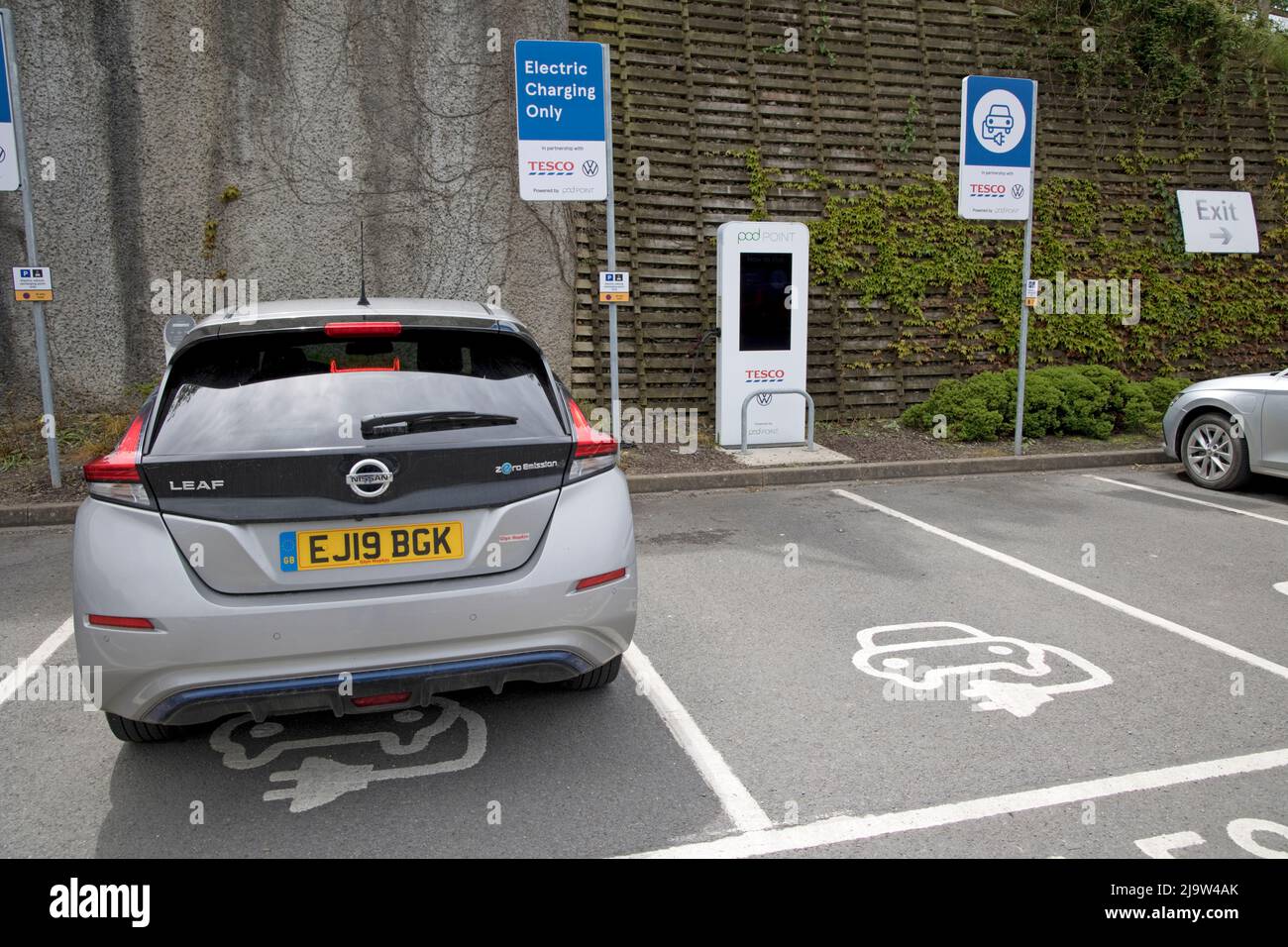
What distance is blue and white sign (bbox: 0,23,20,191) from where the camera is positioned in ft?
24.3

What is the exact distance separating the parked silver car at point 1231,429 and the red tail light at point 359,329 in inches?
309

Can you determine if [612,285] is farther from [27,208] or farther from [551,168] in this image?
[27,208]

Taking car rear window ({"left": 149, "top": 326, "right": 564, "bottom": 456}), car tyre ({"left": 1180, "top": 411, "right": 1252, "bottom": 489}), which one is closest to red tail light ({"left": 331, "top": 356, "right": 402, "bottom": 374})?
car rear window ({"left": 149, "top": 326, "right": 564, "bottom": 456})

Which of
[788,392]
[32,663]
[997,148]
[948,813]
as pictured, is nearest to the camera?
[948,813]

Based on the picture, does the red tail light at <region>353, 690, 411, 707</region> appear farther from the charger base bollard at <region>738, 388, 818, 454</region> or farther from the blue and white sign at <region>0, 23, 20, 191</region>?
the blue and white sign at <region>0, 23, 20, 191</region>

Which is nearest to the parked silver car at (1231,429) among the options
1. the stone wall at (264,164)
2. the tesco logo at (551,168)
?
the tesco logo at (551,168)

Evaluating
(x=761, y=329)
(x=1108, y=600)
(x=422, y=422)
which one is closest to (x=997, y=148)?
(x=761, y=329)

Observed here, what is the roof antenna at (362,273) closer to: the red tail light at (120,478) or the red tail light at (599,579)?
the red tail light at (120,478)

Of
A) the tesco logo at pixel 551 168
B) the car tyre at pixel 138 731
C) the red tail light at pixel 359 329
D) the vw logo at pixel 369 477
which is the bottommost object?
the car tyre at pixel 138 731

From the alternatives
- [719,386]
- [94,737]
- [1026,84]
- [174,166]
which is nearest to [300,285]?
[174,166]

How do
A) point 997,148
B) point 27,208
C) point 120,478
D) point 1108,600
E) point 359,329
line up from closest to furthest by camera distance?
1. point 120,478
2. point 359,329
3. point 1108,600
4. point 27,208
5. point 997,148

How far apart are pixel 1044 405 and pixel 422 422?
Answer: 902 cm

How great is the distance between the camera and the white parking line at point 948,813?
9.50 feet

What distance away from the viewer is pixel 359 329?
3309 millimetres
